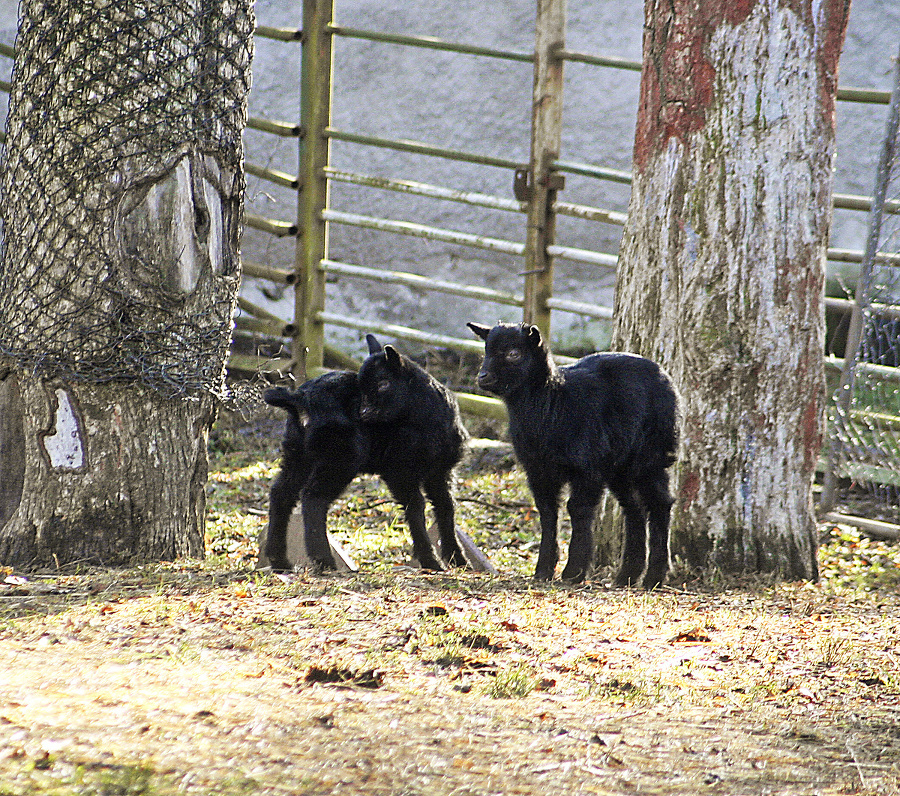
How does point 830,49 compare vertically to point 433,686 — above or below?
above

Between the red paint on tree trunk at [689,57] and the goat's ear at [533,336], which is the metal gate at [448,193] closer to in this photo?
the red paint on tree trunk at [689,57]

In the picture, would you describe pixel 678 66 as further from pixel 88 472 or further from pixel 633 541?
pixel 88 472

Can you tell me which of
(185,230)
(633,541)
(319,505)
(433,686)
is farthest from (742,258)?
(433,686)

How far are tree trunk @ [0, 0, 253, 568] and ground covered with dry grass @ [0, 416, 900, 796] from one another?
1.20 feet

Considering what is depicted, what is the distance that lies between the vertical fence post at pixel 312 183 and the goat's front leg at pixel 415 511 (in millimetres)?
4100

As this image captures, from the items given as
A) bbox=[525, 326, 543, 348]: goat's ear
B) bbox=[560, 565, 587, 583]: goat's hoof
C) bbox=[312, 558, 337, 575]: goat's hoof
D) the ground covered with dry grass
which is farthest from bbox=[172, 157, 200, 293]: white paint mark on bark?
bbox=[560, 565, 587, 583]: goat's hoof

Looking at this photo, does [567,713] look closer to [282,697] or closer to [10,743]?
[282,697]

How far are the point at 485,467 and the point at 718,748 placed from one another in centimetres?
585

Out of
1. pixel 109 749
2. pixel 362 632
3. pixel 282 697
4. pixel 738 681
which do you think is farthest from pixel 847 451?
pixel 109 749

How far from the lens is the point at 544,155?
26.8 ft

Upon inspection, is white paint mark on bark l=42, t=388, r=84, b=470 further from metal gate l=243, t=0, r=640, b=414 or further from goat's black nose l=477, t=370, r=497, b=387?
metal gate l=243, t=0, r=640, b=414

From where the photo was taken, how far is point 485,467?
334 inches

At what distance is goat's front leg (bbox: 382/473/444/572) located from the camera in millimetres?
5055

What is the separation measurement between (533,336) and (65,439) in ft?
7.00
